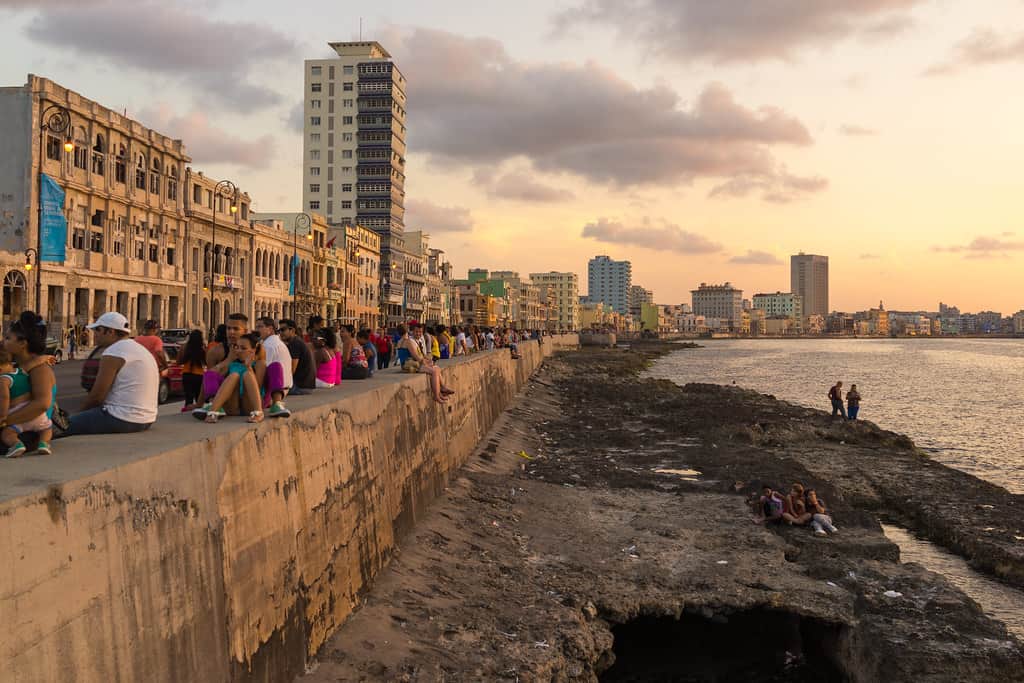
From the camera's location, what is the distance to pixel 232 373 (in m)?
7.98

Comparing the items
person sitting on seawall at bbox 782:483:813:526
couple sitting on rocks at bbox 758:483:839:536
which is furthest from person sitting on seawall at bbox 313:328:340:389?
person sitting on seawall at bbox 782:483:813:526

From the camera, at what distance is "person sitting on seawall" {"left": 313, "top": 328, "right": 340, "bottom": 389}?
40.7 ft

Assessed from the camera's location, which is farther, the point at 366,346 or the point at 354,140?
the point at 354,140

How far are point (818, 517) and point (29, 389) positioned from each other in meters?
13.4

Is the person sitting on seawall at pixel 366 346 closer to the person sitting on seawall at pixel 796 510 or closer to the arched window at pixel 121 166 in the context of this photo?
the person sitting on seawall at pixel 796 510

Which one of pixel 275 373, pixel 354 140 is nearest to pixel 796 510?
pixel 275 373

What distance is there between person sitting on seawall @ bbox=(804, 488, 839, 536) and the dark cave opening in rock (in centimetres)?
397

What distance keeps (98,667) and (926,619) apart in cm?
998

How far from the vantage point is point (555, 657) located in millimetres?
9000

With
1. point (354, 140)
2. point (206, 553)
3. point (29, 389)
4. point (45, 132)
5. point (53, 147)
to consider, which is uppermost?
point (354, 140)

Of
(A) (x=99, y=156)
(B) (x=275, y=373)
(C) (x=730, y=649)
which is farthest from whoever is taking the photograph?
(A) (x=99, y=156)

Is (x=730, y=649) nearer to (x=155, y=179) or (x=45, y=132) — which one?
(x=45, y=132)

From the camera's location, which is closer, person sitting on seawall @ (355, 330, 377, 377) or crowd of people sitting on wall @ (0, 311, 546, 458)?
crowd of people sitting on wall @ (0, 311, 546, 458)

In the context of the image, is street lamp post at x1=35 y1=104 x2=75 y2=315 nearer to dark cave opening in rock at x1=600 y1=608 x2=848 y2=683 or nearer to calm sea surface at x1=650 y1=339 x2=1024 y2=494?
dark cave opening in rock at x1=600 y1=608 x2=848 y2=683
